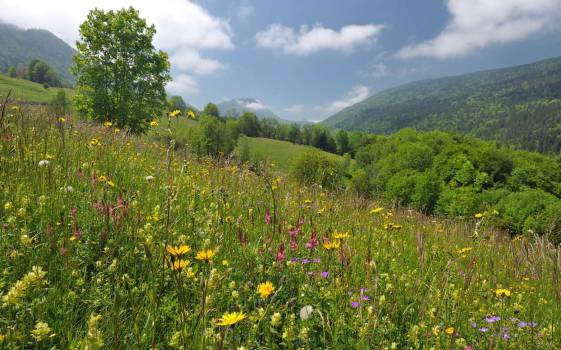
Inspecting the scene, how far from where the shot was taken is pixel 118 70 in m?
27.4

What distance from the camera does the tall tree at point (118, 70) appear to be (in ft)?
86.8

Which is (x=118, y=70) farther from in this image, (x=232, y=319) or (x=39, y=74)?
(x=39, y=74)

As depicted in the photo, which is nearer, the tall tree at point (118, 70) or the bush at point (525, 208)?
the tall tree at point (118, 70)

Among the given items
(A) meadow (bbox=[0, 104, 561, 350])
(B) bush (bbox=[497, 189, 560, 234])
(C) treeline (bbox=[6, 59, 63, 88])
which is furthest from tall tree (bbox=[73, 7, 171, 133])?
(C) treeline (bbox=[6, 59, 63, 88])

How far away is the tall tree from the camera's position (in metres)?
26.5

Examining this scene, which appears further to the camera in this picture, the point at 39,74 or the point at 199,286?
the point at 39,74

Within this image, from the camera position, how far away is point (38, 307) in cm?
165

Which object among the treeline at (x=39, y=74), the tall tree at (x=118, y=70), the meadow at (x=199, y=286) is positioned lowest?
the meadow at (x=199, y=286)

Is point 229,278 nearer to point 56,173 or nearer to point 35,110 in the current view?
point 56,173

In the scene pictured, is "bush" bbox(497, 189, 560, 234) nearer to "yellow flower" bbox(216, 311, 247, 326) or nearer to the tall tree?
the tall tree

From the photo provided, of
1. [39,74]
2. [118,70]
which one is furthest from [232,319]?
[39,74]

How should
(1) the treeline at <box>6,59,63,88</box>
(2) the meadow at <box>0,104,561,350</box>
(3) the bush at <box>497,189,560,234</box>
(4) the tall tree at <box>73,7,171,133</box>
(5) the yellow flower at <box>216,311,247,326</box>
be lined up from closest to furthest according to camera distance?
(5) the yellow flower at <box>216,311,247,326</box>, (2) the meadow at <box>0,104,561,350</box>, (4) the tall tree at <box>73,7,171,133</box>, (3) the bush at <box>497,189,560,234</box>, (1) the treeline at <box>6,59,63,88</box>

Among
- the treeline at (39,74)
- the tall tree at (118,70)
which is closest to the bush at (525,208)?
the tall tree at (118,70)

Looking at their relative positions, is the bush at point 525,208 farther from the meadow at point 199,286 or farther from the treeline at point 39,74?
the treeline at point 39,74
